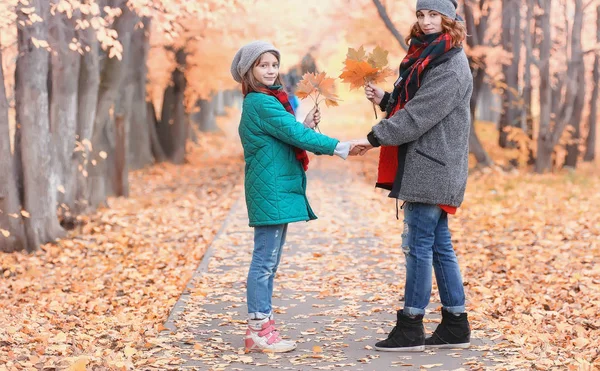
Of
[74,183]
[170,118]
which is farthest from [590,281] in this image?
[170,118]

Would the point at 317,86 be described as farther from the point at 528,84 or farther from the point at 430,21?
the point at 528,84

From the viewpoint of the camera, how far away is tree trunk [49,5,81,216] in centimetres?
1119

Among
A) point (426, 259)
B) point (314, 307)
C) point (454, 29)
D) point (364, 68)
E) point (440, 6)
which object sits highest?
point (440, 6)

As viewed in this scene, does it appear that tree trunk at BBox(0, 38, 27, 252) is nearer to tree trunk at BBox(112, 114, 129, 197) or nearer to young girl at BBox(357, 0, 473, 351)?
young girl at BBox(357, 0, 473, 351)

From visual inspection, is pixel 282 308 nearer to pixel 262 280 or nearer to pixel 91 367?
pixel 262 280

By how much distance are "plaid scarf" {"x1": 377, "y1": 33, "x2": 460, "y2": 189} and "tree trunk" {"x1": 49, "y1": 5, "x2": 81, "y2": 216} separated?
21.3 ft

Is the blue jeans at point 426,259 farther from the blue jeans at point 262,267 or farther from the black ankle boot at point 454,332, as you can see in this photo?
the blue jeans at point 262,267

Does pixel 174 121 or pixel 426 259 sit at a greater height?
pixel 174 121

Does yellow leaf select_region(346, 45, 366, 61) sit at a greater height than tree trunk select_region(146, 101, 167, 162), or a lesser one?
greater

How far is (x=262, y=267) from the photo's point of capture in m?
5.55

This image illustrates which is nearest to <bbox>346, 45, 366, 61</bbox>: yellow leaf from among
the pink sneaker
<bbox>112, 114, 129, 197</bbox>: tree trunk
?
the pink sneaker

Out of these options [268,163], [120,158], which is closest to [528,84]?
[120,158]

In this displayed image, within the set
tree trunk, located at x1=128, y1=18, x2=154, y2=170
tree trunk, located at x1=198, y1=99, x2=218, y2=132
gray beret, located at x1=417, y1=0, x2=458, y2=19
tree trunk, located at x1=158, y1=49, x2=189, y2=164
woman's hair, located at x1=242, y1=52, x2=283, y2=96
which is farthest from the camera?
tree trunk, located at x1=198, y1=99, x2=218, y2=132

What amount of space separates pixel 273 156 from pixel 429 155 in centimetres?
98
